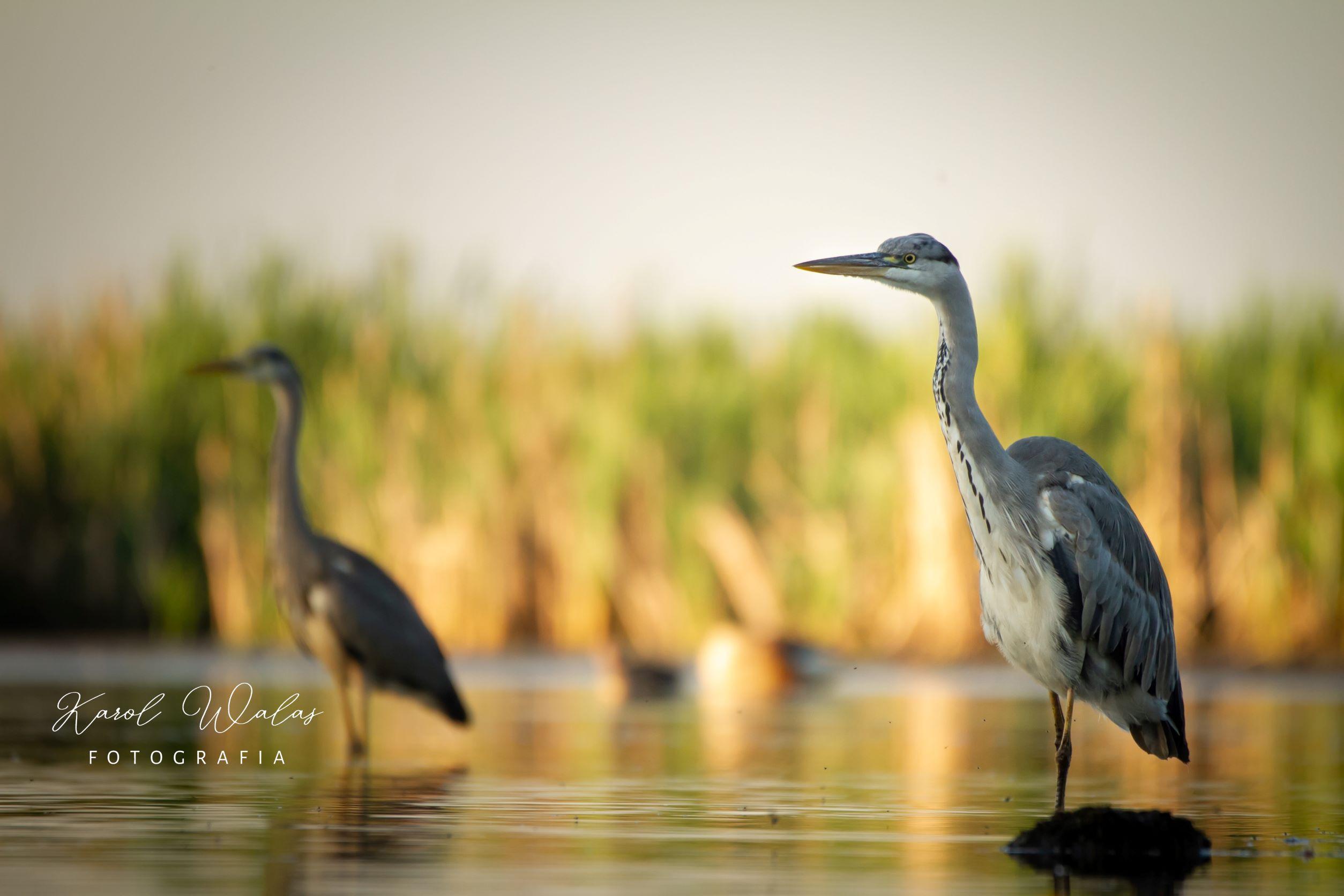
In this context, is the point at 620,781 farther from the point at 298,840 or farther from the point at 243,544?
the point at 243,544

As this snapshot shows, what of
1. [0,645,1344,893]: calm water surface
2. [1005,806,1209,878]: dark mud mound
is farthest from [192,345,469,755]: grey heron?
[1005,806,1209,878]: dark mud mound

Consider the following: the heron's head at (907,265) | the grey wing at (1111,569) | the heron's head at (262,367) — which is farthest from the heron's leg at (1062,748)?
the heron's head at (262,367)

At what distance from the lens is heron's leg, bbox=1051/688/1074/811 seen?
6.41 metres

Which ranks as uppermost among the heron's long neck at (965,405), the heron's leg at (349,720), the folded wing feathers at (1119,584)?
the heron's long neck at (965,405)

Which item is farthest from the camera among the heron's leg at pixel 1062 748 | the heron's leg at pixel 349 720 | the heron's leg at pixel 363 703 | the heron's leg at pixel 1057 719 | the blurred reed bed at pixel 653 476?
the blurred reed bed at pixel 653 476

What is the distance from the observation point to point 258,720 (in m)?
10.8

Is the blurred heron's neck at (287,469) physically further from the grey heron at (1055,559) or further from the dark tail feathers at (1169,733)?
the dark tail feathers at (1169,733)

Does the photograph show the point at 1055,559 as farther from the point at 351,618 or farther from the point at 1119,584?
the point at 351,618

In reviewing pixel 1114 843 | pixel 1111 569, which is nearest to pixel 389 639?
pixel 1111 569

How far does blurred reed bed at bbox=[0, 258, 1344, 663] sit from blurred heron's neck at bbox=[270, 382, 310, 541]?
402 centimetres

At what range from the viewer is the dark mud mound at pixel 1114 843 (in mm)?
5414

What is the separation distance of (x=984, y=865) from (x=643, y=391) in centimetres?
1079

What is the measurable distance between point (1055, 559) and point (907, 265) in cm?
133

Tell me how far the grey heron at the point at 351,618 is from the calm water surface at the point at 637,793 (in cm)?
38
